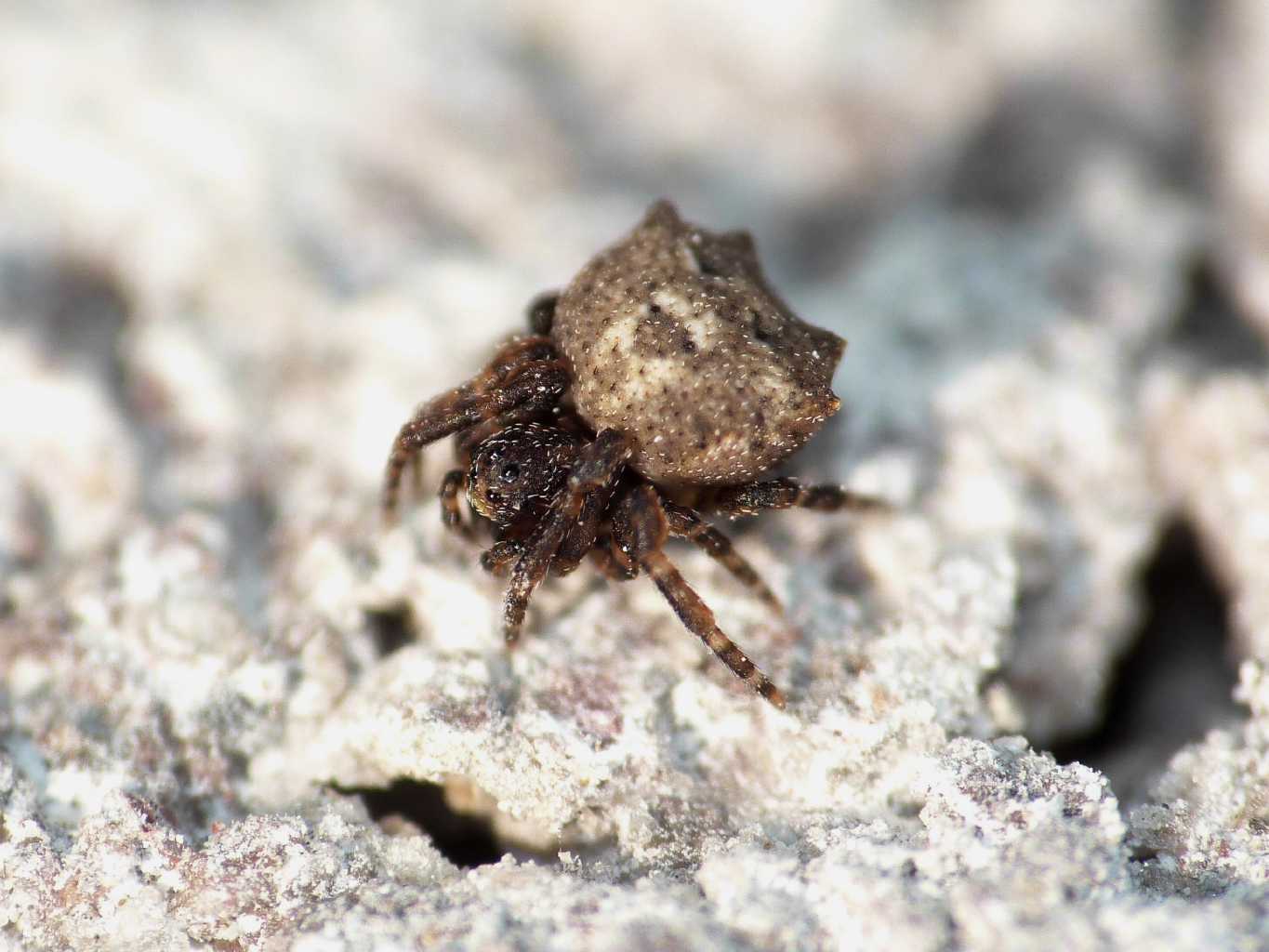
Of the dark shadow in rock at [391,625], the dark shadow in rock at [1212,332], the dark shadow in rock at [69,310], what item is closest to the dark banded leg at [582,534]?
the dark shadow in rock at [391,625]

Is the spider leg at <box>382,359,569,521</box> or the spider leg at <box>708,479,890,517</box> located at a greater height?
the spider leg at <box>708,479,890,517</box>

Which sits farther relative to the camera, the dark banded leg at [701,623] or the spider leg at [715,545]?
the spider leg at [715,545]

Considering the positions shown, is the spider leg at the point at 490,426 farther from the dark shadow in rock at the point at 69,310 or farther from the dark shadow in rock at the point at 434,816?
the dark shadow in rock at the point at 69,310

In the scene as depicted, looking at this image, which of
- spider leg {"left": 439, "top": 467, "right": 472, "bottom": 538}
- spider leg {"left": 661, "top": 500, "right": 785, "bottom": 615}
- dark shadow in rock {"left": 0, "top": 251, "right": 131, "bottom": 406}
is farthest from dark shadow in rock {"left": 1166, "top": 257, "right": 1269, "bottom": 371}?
dark shadow in rock {"left": 0, "top": 251, "right": 131, "bottom": 406}

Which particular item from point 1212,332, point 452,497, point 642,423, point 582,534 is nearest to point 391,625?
point 452,497

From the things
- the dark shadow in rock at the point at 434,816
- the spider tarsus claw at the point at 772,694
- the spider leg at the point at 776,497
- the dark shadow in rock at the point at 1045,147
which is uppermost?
the dark shadow in rock at the point at 1045,147

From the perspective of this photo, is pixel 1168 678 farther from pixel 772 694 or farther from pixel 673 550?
pixel 673 550

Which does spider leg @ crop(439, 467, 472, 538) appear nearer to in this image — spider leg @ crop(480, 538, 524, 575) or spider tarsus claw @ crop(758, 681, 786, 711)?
spider leg @ crop(480, 538, 524, 575)
